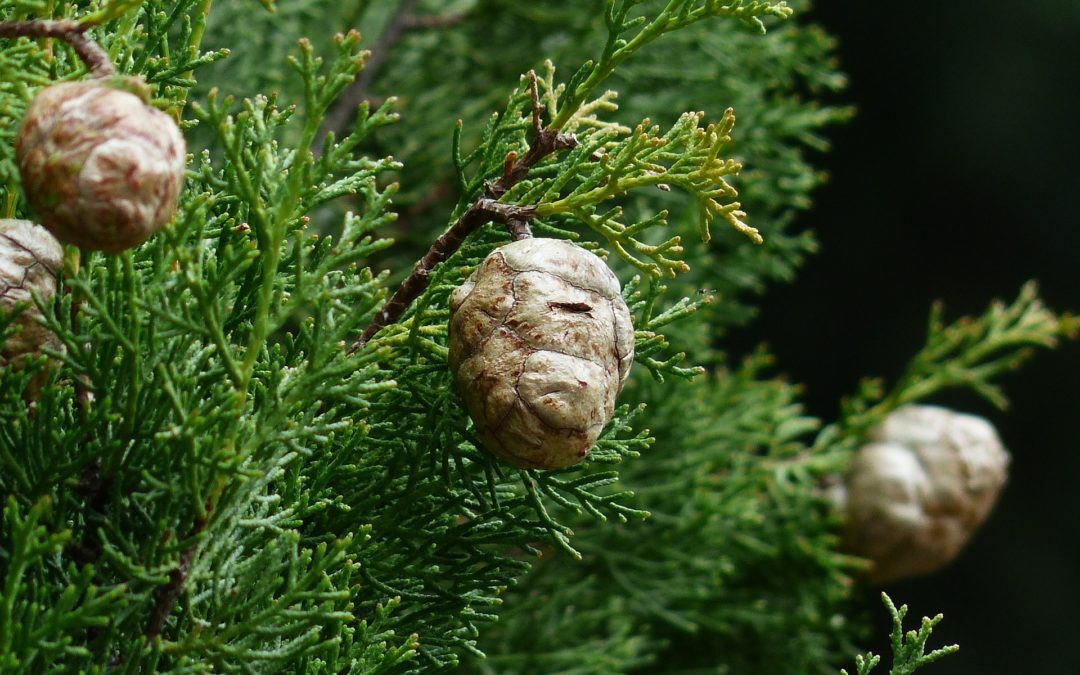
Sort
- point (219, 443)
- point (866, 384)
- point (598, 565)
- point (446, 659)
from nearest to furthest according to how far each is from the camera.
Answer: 1. point (219, 443)
2. point (446, 659)
3. point (598, 565)
4. point (866, 384)

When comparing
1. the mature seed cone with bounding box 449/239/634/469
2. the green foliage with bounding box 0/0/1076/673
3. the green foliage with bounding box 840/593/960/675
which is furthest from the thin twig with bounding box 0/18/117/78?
the green foliage with bounding box 840/593/960/675

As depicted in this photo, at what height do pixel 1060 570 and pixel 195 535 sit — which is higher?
pixel 195 535

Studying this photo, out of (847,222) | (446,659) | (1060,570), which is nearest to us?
(446,659)

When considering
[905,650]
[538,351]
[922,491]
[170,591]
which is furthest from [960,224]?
[170,591]

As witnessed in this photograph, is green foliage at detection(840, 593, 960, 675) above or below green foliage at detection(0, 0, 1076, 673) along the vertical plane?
below

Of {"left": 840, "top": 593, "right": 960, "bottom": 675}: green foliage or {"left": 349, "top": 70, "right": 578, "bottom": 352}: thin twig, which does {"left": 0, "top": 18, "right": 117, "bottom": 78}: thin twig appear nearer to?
{"left": 349, "top": 70, "right": 578, "bottom": 352}: thin twig

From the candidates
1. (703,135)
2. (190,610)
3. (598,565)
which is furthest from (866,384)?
(190,610)

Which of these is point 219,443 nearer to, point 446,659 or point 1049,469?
point 446,659
